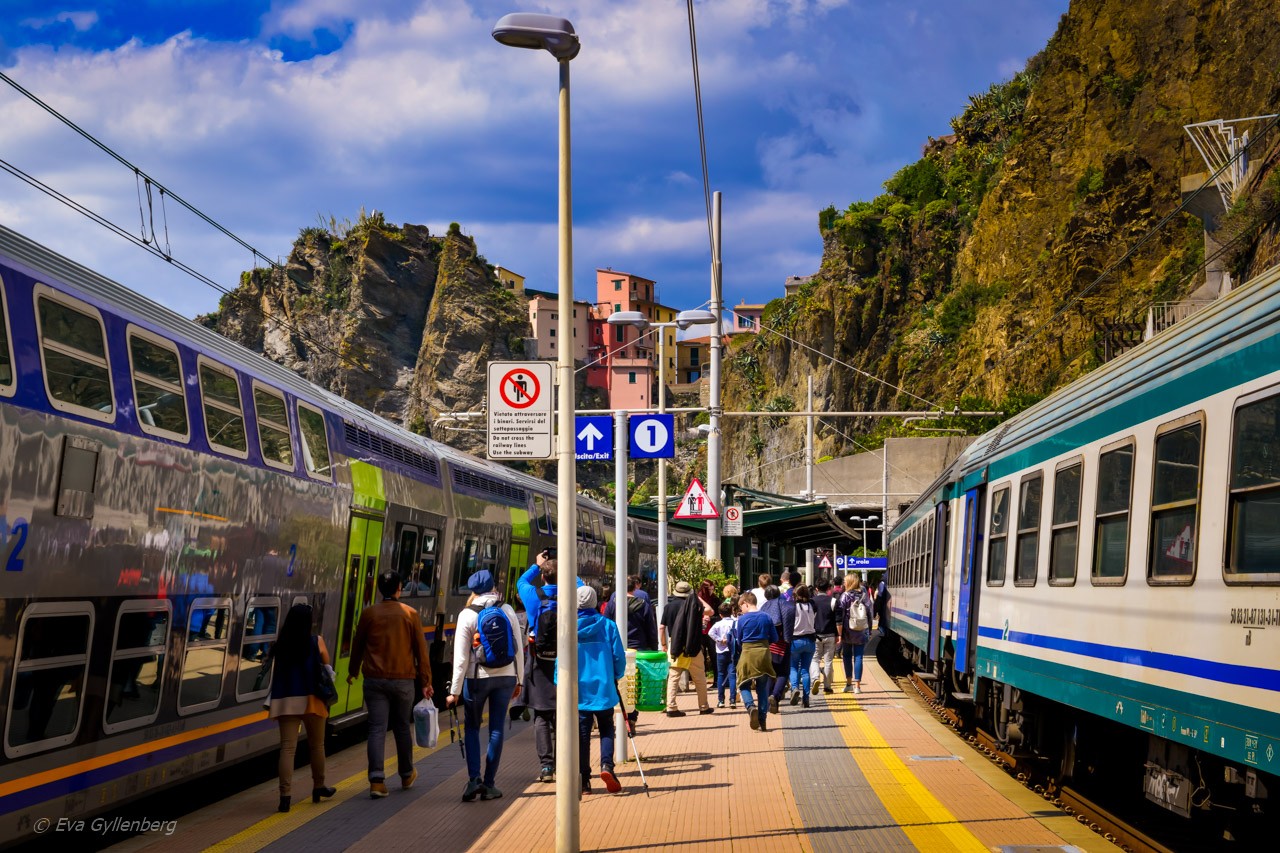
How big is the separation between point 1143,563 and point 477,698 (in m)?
5.25

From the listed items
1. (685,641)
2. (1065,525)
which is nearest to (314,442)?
(685,641)

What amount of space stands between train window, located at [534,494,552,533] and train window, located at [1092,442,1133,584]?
654 inches

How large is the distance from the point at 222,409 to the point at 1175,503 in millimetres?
7152

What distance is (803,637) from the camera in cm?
1816

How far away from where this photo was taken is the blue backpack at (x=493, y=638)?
35.3ft

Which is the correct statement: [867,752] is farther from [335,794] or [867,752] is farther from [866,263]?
[866,263]

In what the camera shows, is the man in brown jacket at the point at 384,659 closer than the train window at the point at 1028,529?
Yes

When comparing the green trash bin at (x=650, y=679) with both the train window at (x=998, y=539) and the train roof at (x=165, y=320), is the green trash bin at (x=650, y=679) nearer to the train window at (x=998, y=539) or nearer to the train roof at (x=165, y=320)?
the train window at (x=998, y=539)

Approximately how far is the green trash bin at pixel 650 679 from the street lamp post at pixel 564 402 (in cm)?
541

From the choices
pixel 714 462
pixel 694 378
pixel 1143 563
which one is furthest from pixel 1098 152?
pixel 694 378

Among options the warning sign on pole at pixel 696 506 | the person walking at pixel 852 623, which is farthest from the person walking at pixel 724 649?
the person walking at pixel 852 623

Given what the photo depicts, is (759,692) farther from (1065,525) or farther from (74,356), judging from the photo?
(74,356)

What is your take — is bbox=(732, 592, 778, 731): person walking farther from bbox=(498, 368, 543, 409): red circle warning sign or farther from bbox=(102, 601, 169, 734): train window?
bbox=(102, 601, 169, 734): train window

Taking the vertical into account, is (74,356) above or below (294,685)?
above
